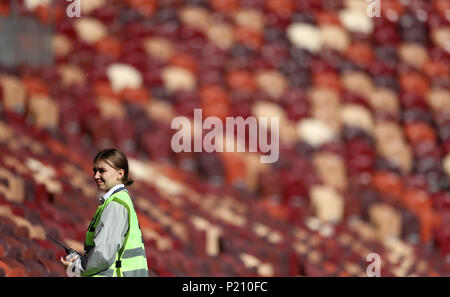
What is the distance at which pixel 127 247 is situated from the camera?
491 mm

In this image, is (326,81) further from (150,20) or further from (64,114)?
(64,114)

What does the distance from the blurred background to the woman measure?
0.19 m

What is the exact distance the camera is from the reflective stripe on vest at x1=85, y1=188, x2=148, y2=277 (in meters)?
0.49

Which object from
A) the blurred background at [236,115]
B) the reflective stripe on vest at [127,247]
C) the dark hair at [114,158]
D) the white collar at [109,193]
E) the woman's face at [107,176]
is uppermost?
the blurred background at [236,115]

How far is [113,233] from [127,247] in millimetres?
16

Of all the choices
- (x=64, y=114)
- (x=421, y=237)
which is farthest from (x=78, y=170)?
(x=421, y=237)

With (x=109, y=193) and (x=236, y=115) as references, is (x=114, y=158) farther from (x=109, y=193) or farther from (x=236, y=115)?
(x=236, y=115)

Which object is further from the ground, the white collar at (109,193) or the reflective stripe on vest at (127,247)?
the white collar at (109,193)

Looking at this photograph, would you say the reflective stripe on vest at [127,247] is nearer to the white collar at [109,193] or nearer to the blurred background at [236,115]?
the white collar at [109,193]

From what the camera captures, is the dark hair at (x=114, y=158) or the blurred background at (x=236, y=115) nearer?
the dark hair at (x=114, y=158)

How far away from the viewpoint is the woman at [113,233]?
1.57 ft

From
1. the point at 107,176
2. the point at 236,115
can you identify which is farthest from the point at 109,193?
the point at 236,115

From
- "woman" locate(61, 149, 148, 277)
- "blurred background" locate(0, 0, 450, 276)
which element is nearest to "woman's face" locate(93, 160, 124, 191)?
"woman" locate(61, 149, 148, 277)

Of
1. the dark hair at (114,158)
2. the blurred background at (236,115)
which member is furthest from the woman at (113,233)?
the blurred background at (236,115)
